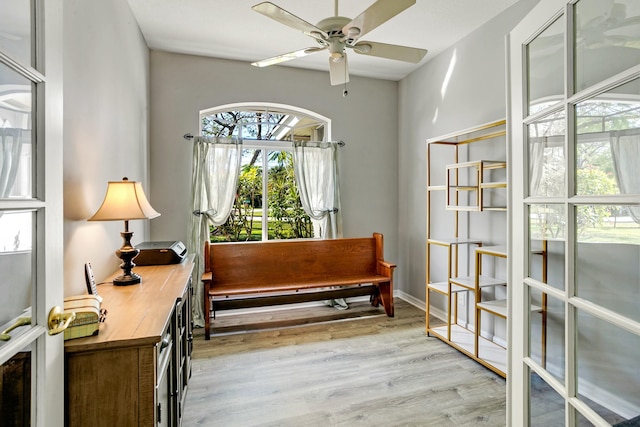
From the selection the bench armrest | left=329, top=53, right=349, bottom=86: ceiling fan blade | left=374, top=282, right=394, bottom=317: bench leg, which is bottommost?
left=374, top=282, right=394, bottom=317: bench leg

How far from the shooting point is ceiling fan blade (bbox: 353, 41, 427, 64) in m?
2.17

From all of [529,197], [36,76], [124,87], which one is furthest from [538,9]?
[124,87]

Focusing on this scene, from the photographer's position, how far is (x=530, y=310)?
4.42 ft

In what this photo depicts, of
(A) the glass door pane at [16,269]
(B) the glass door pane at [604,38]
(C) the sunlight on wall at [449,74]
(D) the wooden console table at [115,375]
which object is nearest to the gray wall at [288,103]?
(C) the sunlight on wall at [449,74]

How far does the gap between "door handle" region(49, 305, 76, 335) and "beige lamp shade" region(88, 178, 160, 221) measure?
1.07m

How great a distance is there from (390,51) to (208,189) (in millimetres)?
2377

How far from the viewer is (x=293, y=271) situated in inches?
145

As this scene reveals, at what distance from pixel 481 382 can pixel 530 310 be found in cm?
133

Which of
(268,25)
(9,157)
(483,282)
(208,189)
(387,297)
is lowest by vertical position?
(387,297)

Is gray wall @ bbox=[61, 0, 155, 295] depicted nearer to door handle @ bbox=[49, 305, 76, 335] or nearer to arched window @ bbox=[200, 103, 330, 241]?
door handle @ bbox=[49, 305, 76, 335]

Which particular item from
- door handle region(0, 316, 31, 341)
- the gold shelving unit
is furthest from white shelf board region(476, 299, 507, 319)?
door handle region(0, 316, 31, 341)

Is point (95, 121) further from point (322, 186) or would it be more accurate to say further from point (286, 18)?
point (322, 186)

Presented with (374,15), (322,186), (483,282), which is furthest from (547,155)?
(322,186)

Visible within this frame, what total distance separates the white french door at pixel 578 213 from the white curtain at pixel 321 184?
279 centimetres
